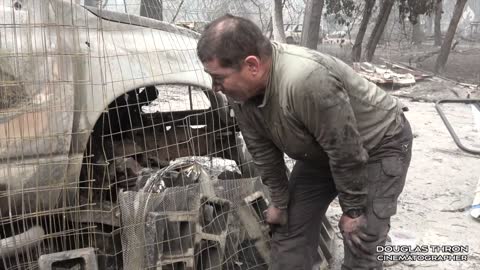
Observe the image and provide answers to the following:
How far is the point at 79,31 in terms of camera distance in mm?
3176

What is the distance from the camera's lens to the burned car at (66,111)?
2.99m

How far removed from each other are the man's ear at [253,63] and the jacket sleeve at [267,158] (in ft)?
1.47

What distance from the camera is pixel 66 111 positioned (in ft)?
10.1

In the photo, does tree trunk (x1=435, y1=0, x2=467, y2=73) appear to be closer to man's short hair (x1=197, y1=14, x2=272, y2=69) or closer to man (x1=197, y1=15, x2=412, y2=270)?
man (x1=197, y1=15, x2=412, y2=270)

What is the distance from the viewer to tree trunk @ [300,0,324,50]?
10227 millimetres

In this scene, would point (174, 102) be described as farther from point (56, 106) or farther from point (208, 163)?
point (56, 106)

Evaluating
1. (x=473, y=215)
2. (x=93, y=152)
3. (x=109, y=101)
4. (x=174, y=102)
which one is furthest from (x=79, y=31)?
(x=174, y=102)

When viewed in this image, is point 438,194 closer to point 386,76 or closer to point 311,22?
point 311,22

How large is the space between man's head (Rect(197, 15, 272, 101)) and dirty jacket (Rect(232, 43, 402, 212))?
0.25 feet

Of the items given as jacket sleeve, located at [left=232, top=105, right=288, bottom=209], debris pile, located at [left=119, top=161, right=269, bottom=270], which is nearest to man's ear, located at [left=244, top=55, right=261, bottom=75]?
jacket sleeve, located at [left=232, top=105, right=288, bottom=209]

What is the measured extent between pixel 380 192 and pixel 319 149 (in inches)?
16.3

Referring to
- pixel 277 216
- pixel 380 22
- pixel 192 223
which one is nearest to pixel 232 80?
pixel 277 216

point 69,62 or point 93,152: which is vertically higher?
point 69,62

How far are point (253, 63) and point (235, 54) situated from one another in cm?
10
